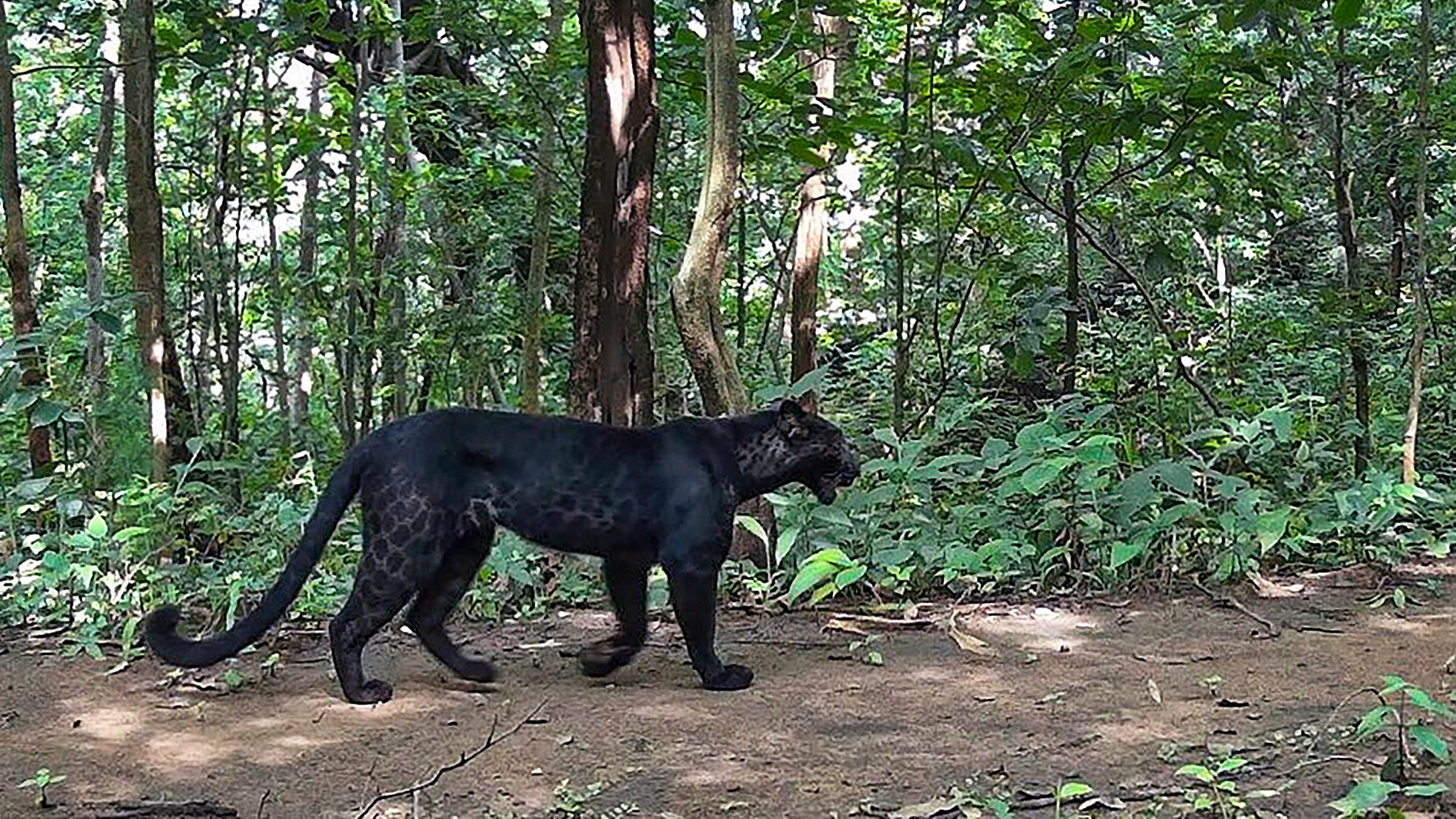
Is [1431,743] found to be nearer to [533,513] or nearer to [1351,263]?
[533,513]

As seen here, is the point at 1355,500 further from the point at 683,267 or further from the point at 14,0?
the point at 14,0

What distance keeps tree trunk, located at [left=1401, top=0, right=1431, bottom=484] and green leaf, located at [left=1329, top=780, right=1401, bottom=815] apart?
4117 mm

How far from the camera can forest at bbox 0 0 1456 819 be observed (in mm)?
4320

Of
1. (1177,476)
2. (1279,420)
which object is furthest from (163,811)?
(1279,420)

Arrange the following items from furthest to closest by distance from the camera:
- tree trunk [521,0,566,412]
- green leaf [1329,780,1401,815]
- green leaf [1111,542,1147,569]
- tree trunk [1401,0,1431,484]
A: tree trunk [521,0,566,412] → tree trunk [1401,0,1431,484] → green leaf [1111,542,1147,569] → green leaf [1329,780,1401,815]

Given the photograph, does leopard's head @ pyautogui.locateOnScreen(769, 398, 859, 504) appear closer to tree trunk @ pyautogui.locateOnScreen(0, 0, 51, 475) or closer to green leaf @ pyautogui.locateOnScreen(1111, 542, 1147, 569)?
green leaf @ pyautogui.locateOnScreen(1111, 542, 1147, 569)

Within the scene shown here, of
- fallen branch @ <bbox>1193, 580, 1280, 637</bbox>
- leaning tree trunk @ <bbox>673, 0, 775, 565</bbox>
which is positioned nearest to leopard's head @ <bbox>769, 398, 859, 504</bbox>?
leaning tree trunk @ <bbox>673, 0, 775, 565</bbox>

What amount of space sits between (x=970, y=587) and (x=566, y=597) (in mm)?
1830

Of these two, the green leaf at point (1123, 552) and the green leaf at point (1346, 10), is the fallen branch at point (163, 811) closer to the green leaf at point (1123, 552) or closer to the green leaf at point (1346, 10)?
the green leaf at point (1123, 552)

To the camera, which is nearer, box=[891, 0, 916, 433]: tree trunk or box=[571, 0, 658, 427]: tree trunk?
box=[571, 0, 658, 427]: tree trunk

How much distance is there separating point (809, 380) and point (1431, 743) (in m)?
3.32

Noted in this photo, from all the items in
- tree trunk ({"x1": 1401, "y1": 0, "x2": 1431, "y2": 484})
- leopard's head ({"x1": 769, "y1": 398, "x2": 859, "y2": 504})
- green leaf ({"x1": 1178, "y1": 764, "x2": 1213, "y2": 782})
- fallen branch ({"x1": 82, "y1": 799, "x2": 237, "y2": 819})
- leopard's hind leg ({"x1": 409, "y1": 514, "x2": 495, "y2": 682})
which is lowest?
fallen branch ({"x1": 82, "y1": 799, "x2": 237, "y2": 819})

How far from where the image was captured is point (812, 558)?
586 centimetres

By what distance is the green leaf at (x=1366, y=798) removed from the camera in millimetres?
3250
